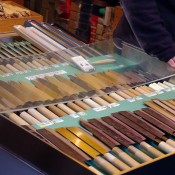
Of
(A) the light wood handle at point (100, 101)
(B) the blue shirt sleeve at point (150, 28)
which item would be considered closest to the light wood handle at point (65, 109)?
(A) the light wood handle at point (100, 101)

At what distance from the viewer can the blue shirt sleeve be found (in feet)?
5.16

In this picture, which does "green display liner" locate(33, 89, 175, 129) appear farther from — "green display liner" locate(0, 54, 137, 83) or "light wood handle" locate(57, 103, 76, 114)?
"green display liner" locate(0, 54, 137, 83)

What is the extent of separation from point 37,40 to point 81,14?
2.01 m

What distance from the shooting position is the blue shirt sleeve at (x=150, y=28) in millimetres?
1573

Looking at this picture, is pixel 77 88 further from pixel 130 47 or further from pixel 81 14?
pixel 81 14

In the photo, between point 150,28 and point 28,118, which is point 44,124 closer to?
point 28,118

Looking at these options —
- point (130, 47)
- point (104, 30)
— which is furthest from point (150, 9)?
point (104, 30)

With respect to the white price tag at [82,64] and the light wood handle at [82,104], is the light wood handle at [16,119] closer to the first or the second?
the light wood handle at [82,104]

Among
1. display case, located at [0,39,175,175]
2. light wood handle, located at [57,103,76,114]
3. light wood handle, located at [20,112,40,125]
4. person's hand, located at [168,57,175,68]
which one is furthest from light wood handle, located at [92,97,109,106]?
person's hand, located at [168,57,175,68]

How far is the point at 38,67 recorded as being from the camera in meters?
1.51

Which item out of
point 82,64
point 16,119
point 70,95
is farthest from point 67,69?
point 16,119

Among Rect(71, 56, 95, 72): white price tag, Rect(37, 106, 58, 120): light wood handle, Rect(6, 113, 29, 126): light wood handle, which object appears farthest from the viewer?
Rect(71, 56, 95, 72): white price tag

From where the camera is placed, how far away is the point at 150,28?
1.59m

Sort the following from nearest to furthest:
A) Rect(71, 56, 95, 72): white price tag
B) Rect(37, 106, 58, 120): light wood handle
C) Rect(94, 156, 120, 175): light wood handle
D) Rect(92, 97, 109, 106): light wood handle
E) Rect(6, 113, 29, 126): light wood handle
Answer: Rect(94, 156, 120, 175): light wood handle < Rect(6, 113, 29, 126): light wood handle < Rect(37, 106, 58, 120): light wood handle < Rect(92, 97, 109, 106): light wood handle < Rect(71, 56, 95, 72): white price tag
